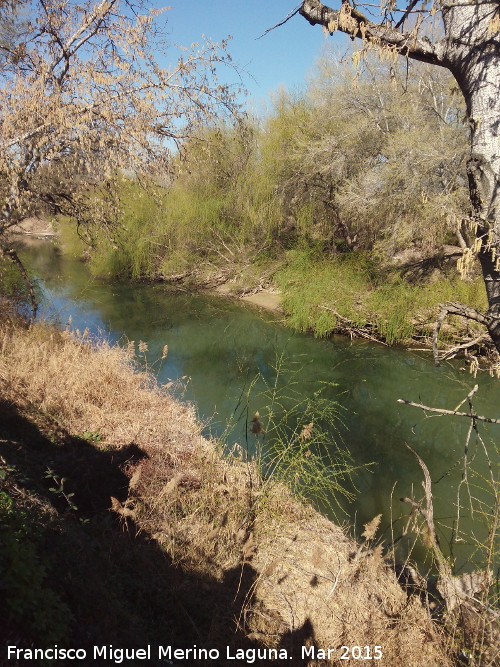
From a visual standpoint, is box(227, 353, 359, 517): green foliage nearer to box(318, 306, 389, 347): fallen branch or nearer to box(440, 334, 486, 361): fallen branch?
box(440, 334, 486, 361): fallen branch

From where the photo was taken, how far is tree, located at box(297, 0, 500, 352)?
6.02 ft

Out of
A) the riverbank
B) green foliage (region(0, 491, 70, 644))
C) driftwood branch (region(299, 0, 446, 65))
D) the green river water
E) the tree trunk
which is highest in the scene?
the riverbank

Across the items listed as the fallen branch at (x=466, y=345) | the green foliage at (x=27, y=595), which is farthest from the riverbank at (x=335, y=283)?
the green foliage at (x=27, y=595)

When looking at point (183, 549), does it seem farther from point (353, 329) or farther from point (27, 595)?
point (353, 329)

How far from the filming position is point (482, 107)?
190 centimetres

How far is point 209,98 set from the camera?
6.67 meters

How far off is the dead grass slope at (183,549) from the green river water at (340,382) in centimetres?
→ 73

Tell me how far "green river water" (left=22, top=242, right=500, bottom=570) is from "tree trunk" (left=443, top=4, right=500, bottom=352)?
1.87m

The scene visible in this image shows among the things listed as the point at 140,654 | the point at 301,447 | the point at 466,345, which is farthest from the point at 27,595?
the point at 301,447

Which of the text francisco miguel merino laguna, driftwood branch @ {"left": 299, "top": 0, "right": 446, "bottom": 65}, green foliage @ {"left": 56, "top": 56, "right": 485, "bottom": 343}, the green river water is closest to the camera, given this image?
the text francisco miguel merino laguna

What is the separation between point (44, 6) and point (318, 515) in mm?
7837

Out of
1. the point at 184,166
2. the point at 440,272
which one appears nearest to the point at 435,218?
the point at 440,272

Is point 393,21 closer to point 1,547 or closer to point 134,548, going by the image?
point 1,547

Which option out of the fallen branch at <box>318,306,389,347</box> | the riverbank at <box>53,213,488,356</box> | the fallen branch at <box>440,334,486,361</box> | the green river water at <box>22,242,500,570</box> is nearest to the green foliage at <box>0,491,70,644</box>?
the green river water at <box>22,242,500,570</box>
